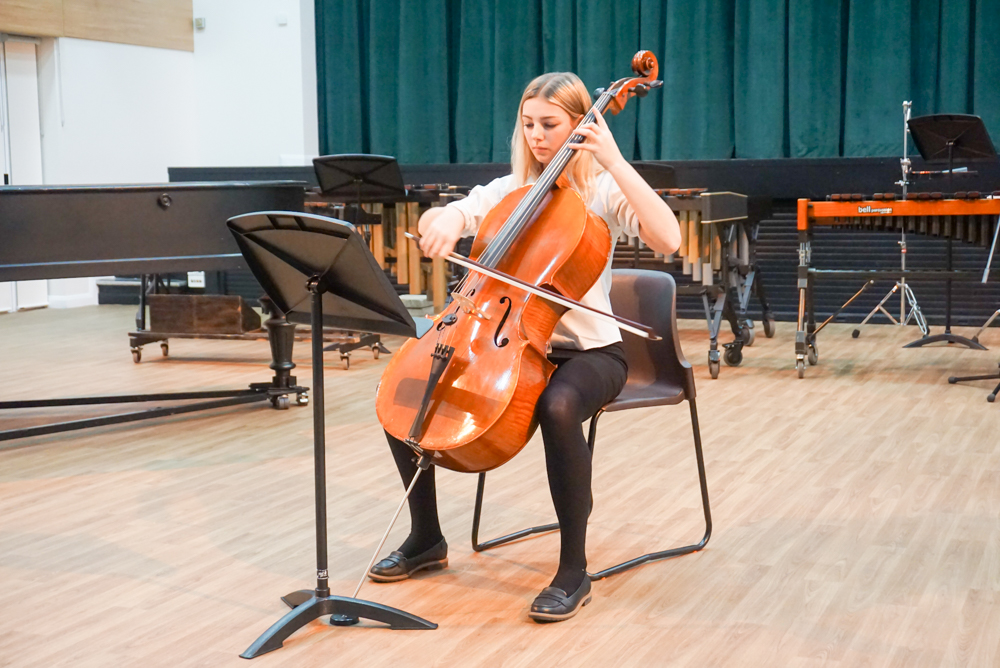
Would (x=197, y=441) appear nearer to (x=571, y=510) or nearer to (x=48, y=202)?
(x=48, y=202)

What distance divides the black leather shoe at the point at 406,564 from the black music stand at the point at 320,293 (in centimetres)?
22

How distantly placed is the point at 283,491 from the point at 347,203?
2.67 m

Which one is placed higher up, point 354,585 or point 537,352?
point 537,352

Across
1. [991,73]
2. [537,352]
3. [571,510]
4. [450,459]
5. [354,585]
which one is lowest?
[354,585]

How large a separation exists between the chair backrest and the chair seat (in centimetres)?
2

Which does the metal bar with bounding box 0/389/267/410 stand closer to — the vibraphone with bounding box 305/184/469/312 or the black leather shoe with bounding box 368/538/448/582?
the vibraphone with bounding box 305/184/469/312

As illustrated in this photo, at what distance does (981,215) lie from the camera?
4.53 m

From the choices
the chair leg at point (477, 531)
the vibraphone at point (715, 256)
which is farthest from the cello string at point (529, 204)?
the vibraphone at point (715, 256)

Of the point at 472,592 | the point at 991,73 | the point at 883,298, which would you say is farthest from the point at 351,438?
the point at 991,73

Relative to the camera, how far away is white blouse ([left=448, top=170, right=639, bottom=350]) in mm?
2340

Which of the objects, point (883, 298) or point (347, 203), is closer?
point (347, 203)

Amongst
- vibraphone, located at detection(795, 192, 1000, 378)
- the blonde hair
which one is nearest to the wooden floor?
vibraphone, located at detection(795, 192, 1000, 378)

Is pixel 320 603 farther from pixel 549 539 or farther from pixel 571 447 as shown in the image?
pixel 549 539

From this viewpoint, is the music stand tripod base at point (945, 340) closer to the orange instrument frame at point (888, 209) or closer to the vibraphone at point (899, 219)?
the vibraphone at point (899, 219)
